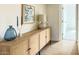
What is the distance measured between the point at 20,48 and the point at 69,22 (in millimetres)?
1705

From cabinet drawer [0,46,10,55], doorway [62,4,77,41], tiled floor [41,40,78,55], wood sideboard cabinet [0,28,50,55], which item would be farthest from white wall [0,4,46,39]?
doorway [62,4,77,41]

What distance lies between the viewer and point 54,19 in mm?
3439

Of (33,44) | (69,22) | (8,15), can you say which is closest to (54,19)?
(69,22)

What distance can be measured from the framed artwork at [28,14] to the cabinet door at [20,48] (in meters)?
0.76

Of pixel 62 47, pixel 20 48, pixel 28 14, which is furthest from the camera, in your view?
pixel 62 47

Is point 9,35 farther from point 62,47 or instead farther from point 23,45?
point 62,47

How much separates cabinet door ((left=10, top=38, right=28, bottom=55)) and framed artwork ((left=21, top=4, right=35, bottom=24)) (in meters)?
0.76

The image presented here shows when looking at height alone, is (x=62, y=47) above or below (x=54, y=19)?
below

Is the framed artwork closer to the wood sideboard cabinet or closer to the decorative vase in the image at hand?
the wood sideboard cabinet

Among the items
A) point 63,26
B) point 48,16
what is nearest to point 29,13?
point 48,16

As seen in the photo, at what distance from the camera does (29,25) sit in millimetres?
3154

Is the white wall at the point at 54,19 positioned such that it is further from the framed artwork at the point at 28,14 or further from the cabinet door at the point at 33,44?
the cabinet door at the point at 33,44

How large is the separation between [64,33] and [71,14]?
0.47 meters

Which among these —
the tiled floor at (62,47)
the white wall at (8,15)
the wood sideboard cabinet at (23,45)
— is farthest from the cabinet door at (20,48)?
the tiled floor at (62,47)
